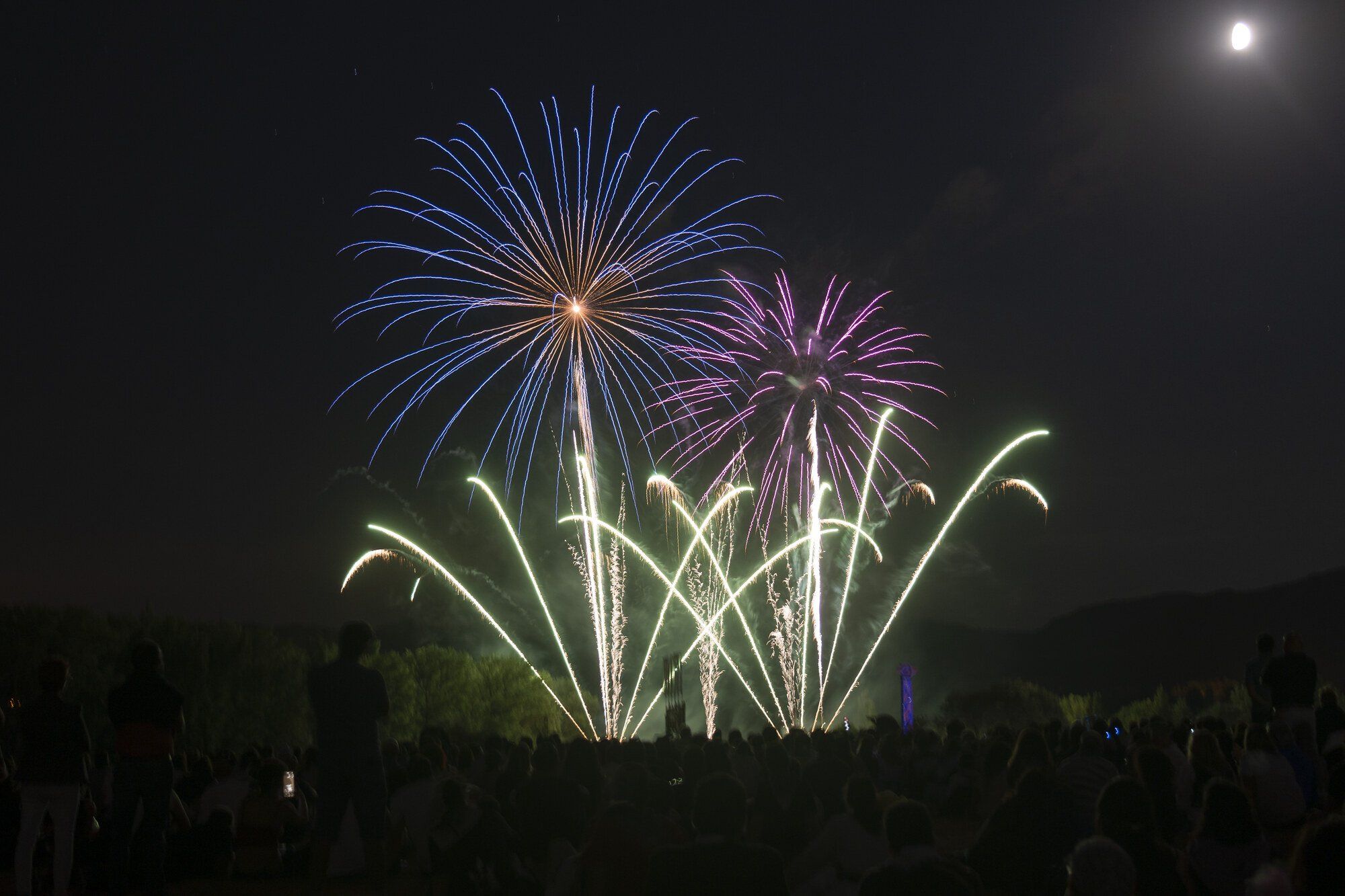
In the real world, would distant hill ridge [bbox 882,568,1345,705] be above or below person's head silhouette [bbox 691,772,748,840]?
above

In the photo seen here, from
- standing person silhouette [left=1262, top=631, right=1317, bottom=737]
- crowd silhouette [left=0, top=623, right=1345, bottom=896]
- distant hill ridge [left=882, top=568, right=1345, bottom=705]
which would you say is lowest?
crowd silhouette [left=0, top=623, right=1345, bottom=896]

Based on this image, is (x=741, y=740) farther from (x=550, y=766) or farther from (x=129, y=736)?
(x=129, y=736)

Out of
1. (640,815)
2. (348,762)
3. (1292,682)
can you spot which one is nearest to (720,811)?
(640,815)

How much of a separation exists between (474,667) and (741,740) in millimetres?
45853

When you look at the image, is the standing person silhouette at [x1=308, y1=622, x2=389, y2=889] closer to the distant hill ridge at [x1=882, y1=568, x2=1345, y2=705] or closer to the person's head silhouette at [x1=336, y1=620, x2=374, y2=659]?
the person's head silhouette at [x1=336, y1=620, x2=374, y2=659]

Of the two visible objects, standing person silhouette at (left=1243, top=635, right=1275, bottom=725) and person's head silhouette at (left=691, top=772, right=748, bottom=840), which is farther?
standing person silhouette at (left=1243, top=635, right=1275, bottom=725)

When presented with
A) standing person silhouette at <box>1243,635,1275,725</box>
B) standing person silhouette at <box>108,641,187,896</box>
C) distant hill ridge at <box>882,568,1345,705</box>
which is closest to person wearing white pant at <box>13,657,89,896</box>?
standing person silhouette at <box>108,641,187,896</box>

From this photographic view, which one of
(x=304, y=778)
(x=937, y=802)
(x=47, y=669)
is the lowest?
(x=937, y=802)

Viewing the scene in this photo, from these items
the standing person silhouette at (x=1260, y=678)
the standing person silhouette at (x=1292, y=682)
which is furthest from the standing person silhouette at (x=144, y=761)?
the standing person silhouette at (x=1260, y=678)

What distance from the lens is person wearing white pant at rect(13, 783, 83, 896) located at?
315 inches

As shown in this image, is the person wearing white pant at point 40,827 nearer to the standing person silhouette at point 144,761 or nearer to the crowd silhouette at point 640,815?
the crowd silhouette at point 640,815

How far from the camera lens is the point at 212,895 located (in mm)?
10070

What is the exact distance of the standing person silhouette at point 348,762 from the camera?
7973mm

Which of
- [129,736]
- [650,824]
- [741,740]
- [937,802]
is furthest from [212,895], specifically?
[937,802]
